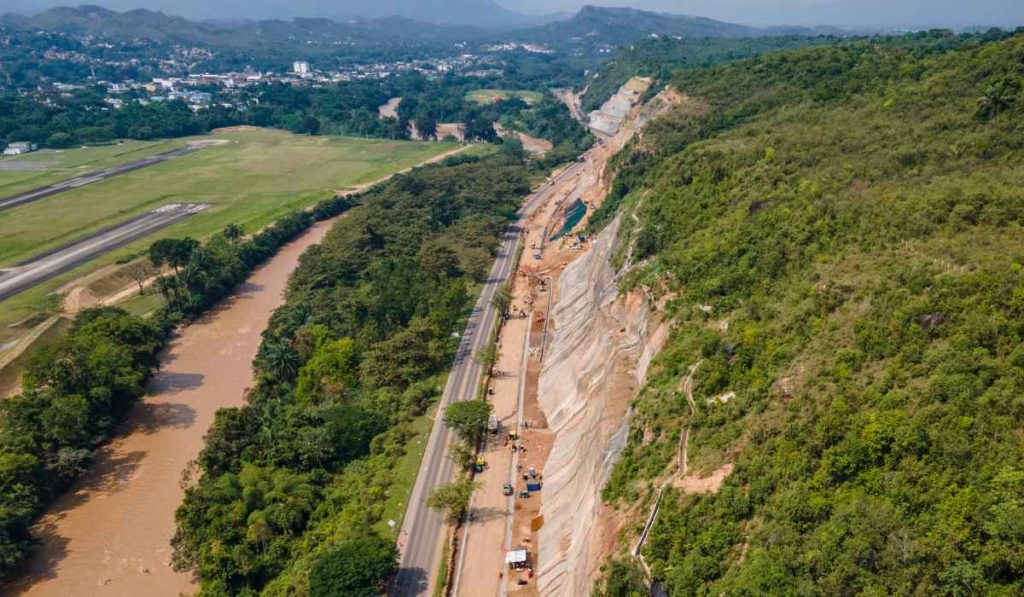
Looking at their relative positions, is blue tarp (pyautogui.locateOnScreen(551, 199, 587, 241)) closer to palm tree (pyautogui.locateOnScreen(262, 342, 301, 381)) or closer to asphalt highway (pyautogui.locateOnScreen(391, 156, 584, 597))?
asphalt highway (pyautogui.locateOnScreen(391, 156, 584, 597))

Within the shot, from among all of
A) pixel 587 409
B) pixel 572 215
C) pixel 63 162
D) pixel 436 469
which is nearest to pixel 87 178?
pixel 63 162

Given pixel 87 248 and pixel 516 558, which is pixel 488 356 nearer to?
pixel 516 558

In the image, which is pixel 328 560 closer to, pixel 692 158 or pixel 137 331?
pixel 137 331

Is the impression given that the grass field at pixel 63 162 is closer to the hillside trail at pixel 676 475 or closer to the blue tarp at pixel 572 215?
the blue tarp at pixel 572 215

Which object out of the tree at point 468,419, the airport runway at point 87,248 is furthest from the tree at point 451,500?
the airport runway at point 87,248

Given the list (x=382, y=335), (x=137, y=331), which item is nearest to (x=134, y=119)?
(x=137, y=331)
